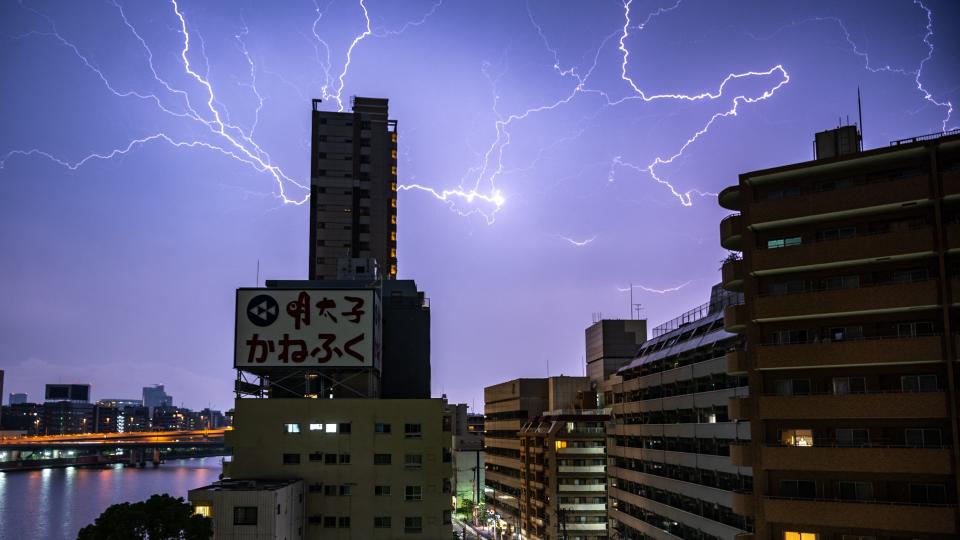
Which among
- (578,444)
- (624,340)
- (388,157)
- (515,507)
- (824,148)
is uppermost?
(388,157)

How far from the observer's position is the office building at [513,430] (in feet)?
431

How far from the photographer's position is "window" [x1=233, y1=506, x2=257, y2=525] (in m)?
43.4

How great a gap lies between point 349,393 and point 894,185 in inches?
1628

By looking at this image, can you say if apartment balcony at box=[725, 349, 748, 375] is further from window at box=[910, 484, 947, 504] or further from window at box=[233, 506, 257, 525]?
window at box=[233, 506, 257, 525]

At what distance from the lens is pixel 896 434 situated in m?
39.5

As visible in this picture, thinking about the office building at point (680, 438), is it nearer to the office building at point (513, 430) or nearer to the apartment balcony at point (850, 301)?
the apartment balcony at point (850, 301)

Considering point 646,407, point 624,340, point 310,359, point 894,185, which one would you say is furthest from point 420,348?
point 624,340

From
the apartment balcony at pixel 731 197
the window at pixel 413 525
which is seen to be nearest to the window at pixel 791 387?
the apartment balcony at pixel 731 197

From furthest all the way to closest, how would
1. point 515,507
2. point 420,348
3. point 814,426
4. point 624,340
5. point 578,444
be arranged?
point 515,507, point 624,340, point 578,444, point 420,348, point 814,426

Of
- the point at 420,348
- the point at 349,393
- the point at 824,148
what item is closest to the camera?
the point at 824,148

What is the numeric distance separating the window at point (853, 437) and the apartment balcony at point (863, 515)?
3396mm

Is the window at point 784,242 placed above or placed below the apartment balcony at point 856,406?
above

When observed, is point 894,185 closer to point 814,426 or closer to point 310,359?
point 814,426

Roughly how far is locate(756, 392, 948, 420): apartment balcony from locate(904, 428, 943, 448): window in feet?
4.15
